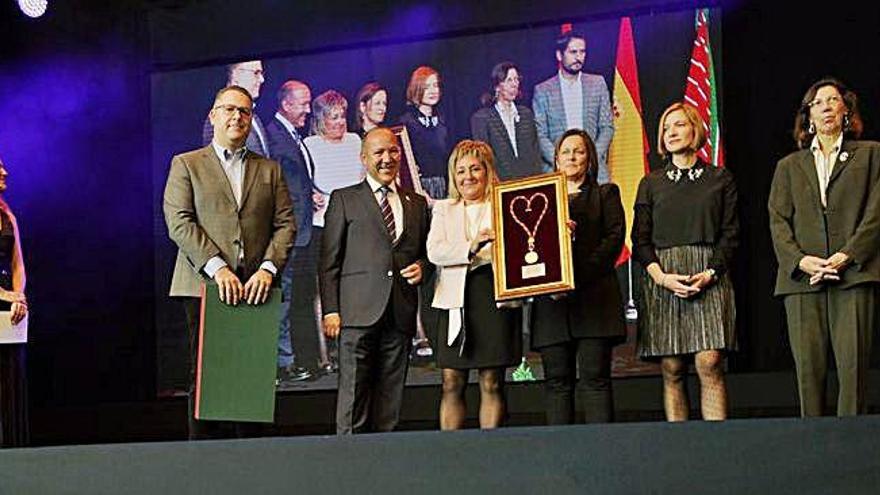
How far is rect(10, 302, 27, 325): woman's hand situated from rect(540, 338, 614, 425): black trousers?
6.08 feet

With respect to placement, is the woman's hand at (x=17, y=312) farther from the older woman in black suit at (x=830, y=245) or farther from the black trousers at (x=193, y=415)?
the older woman in black suit at (x=830, y=245)

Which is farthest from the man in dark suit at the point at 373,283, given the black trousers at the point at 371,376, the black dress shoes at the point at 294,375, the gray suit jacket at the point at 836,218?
the black dress shoes at the point at 294,375

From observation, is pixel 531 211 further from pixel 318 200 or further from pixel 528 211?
pixel 318 200

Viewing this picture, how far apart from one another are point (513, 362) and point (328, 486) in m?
1.58

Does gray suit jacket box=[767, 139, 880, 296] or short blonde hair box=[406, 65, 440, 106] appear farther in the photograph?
short blonde hair box=[406, 65, 440, 106]

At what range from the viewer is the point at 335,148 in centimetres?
680

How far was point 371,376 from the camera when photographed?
464 centimetres

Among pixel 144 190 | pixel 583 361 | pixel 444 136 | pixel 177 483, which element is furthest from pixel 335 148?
pixel 177 483

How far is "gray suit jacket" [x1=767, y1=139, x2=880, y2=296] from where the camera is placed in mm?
4289

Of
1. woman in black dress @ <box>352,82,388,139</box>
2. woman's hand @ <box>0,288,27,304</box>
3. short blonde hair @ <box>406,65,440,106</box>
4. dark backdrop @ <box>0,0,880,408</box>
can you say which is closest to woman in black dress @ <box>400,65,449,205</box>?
short blonde hair @ <box>406,65,440,106</box>

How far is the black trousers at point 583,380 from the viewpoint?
4.54 meters

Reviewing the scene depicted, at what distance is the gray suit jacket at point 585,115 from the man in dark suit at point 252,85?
1380 mm

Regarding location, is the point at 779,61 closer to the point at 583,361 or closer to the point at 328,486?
the point at 583,361

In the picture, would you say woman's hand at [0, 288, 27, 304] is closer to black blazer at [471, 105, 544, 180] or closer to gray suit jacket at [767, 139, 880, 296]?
black blazer at [471, 105, 544, 180]
